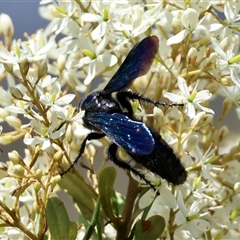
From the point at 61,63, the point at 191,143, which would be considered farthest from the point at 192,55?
the point at 61,63

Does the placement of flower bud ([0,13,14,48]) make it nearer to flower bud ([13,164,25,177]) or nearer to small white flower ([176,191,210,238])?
flower bud ([13,164,25,177])

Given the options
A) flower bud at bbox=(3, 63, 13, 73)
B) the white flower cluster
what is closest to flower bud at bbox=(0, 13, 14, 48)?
the white flower cluster

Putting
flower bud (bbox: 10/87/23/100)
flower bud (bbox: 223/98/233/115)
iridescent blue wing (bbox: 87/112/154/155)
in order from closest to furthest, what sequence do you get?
iridescent blue wing (bbox: 87/112/154/155), flower bud (bbox: 10/87/23/100), flower bud (bbox: 223/98/233/115)

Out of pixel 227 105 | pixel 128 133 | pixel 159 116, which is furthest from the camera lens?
pixel 227 105

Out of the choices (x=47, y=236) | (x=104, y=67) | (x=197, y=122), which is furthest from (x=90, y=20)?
(x=47, y=236)

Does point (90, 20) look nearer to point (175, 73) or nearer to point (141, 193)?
point (175, 73)

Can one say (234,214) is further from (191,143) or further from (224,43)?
(224,43)
